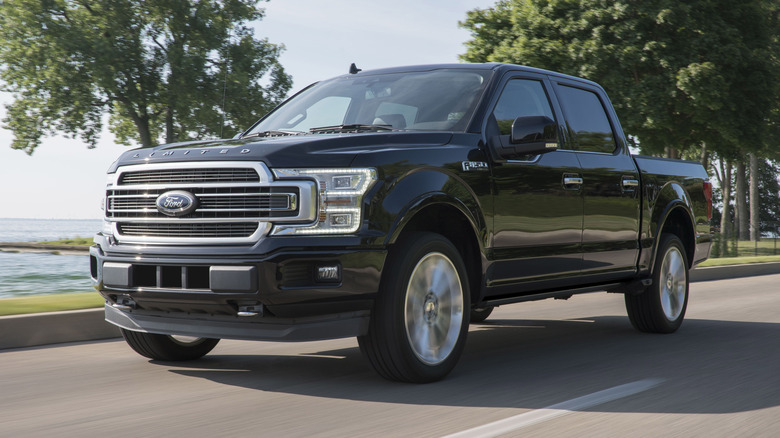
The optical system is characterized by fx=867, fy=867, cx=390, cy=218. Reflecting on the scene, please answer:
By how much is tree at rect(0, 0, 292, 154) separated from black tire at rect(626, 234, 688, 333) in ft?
103

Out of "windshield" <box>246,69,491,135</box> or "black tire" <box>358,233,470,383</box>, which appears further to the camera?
"windshield" <box>246,69,491,135</box>

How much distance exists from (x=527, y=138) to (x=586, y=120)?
59.0 inches

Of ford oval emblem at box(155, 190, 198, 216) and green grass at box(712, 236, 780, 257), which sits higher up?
ford oval emblem at box(155, 190, 198, 216)

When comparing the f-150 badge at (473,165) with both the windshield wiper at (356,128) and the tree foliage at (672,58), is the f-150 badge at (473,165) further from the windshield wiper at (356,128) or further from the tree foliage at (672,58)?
the tree foliage at (672,58)

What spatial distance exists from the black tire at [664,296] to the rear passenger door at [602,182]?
55cm

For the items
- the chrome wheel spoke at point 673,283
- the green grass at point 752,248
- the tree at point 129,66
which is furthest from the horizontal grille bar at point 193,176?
the tree at point 129,66

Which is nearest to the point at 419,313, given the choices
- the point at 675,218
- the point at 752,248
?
the point at 675,218

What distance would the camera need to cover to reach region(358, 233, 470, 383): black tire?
493 centimetres

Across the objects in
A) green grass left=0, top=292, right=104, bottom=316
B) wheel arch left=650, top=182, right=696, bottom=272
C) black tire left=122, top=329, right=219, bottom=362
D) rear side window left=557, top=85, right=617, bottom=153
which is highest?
rear side window left=557, top=85, right=617, bottom=153

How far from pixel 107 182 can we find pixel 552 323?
498 cm

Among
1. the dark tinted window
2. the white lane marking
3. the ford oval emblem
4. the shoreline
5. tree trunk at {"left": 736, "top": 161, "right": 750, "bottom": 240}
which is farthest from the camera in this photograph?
tree trunk at {"left": 736, "top": 161, "right": 750, "bottom": 240}

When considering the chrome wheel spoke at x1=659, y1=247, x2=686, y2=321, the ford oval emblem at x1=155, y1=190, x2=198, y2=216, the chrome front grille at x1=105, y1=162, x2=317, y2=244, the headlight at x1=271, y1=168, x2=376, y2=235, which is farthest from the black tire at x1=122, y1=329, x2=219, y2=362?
the chrome wheel spoke at x1=659, y1=247, x2=686, y2=321

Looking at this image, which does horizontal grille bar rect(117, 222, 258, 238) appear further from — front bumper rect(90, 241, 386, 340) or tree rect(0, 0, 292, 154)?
tree rect(0, 0, 292, 154)

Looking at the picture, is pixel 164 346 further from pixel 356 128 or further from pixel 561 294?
pixel 561 294
